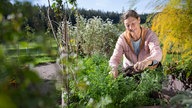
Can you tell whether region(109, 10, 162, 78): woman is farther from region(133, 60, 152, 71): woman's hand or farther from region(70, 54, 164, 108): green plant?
region(70, 54, 164, 108): green plant

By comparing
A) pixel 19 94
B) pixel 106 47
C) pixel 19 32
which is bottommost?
pixel 106 47

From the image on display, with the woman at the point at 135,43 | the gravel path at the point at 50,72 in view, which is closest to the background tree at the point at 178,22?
the woman at the point at 135,43

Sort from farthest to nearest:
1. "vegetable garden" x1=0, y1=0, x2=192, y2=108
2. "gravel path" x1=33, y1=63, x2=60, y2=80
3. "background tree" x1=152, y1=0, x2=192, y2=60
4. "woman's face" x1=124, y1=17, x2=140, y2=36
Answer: "background tree" x1=152, y1=0, x2=192, y2=60, "woman's face" x1=124, y1=17, x2=140, y2=36, "gravel path" x1=33, y1=63, x2=60, y2=80, "vegetable garden" x1=0, y1=0, x2=192, y2=108

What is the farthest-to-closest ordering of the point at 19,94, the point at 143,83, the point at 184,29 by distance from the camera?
the point at 184,29 → the point at 143,83 → the point at 19,94

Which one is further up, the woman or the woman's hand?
the woman

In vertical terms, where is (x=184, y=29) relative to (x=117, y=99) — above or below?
above

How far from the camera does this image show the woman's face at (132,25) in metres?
3.72

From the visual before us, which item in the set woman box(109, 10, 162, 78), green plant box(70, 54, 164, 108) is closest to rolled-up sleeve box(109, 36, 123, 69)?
woman box(109, 10, 162, 78)

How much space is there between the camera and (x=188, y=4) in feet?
13.0

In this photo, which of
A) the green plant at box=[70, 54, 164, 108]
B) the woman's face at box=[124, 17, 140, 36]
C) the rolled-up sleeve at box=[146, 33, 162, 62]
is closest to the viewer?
the green plant at box=[70, 54, 164, 108]

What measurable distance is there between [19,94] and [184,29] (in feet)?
12.2

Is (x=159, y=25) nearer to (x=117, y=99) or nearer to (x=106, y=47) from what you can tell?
(x=117, y=99)

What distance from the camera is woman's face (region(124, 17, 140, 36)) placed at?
12.2 ft

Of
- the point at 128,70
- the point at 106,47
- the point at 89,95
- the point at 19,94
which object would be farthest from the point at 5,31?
the point at 106,47
